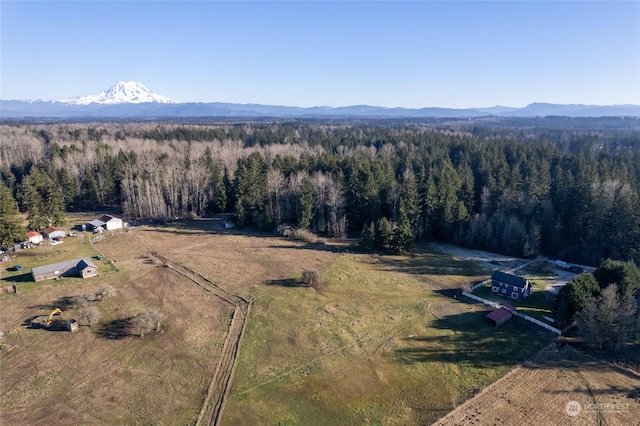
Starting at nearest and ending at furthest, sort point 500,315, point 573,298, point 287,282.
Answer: point 573,298 < point 500,315 < point 287,282

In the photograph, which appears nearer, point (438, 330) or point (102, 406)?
point (102, 406)

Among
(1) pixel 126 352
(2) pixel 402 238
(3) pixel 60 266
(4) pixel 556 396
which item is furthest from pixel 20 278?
(4) pixel 556 396

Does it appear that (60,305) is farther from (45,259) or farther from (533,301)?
(533,301)

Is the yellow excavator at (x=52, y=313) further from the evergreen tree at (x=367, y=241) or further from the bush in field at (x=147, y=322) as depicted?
the evergreen tree at (x=367, y=241)

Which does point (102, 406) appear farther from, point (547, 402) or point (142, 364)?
point (547, 402)

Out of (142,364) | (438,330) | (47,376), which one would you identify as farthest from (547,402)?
(47,376)

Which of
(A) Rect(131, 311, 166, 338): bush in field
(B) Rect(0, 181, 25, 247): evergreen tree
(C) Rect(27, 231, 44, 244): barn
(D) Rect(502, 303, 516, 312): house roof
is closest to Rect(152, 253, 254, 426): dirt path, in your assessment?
(A) Rect(131, 311, 166, 338): bush in field

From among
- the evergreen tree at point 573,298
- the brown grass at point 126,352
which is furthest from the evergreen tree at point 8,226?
the evergreen tree at point 573,298
